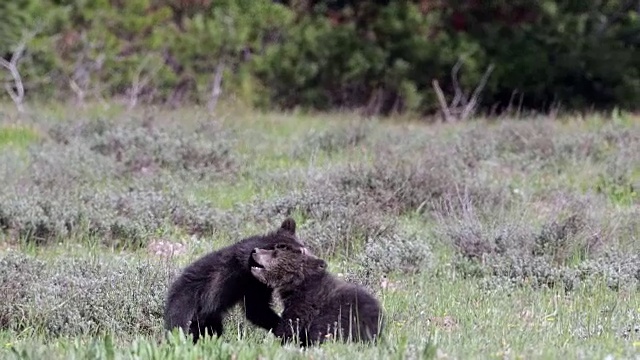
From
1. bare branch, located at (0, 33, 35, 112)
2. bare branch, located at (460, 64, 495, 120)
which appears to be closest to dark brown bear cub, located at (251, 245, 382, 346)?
bare branch, located at (0, 33, 35, 112)

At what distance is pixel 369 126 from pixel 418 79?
21.3 feet

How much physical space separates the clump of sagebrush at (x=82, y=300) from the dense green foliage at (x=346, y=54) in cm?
1269

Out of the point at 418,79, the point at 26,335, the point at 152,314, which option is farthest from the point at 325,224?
the point at 418,79

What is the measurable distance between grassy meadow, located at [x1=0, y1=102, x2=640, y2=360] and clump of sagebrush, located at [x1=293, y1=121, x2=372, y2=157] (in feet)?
0.11

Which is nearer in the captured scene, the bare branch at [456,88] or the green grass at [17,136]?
the green grass at [17,136]

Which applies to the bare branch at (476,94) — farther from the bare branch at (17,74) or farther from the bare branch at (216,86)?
the bare branch at (17,74)

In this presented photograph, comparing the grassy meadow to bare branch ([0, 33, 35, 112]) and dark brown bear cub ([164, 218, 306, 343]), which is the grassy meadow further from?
bare branch ([0, 33, 35, 112])

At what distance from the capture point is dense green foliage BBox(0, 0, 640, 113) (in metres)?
20.0

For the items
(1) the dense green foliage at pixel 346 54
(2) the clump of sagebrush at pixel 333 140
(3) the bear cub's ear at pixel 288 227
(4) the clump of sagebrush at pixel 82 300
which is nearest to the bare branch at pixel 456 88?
(1) the dense green foliage at pixel 346 54

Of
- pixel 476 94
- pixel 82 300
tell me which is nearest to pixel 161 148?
pixel 82 300

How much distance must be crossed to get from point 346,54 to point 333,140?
749cm

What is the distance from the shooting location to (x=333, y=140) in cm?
1359

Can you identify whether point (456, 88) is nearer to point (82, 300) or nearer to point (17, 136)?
point (17, 136)

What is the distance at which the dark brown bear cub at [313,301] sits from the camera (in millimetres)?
5473
